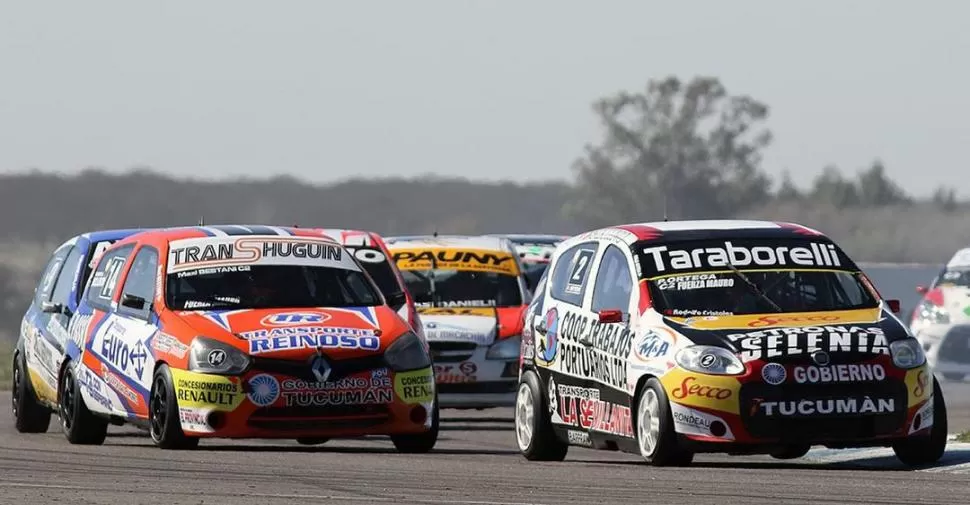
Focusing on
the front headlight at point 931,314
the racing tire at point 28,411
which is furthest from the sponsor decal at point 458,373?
the front headlight at point 931,314

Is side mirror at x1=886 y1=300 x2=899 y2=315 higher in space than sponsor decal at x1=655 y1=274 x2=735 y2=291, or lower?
lower

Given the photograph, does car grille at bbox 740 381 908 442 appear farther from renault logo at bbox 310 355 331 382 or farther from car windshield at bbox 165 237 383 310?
car windshield at bbox 165 237 383 310

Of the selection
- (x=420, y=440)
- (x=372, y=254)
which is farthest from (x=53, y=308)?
(x=420, y=440)

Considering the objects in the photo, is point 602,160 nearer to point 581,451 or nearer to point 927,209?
point 927,209

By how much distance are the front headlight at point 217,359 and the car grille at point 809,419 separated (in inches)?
127

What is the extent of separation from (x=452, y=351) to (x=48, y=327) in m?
3.64

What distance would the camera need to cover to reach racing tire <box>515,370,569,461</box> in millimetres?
14250

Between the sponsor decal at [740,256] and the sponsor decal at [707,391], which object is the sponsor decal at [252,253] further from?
the sponsor decal at [707,391]

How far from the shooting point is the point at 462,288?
65.5 feet

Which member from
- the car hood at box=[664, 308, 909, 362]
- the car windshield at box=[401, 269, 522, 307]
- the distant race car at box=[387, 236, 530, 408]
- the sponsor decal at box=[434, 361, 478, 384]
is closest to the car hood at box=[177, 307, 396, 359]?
the car hood at box=[664, 308, 909, 362]

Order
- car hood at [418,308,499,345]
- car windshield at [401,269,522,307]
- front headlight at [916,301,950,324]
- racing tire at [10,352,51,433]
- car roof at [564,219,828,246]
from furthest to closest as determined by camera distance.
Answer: front headlight at [916,301,950,324] < car windshield at [401,269,522,307] < car hood at [418,308,499,345] < racing tire at [10,352,51,433] < car roof at [564,219,828,246]

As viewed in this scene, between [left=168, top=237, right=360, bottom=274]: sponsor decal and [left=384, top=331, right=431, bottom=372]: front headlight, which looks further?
[left=168, top=237, right=360, bottom=274]: sponsor decal

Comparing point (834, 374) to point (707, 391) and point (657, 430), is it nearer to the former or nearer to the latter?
point (707, 391)

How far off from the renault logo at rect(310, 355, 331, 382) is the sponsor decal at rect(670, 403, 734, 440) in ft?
7.94
